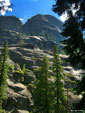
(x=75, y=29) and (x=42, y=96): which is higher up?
(x=75, y=29)

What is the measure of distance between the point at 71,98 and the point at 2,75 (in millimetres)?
23624

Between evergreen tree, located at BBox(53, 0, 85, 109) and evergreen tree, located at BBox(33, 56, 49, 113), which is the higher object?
evergreen tree, located at BBox(53, 0, 85, 109)

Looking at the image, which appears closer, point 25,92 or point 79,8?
point 79,8

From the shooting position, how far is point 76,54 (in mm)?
8062

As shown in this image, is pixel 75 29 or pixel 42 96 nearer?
pixel 75 29

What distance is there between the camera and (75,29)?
24.9 feet

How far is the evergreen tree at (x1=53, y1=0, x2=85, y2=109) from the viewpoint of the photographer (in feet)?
24.9

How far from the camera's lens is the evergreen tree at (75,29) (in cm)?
759

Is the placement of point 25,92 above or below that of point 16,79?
below

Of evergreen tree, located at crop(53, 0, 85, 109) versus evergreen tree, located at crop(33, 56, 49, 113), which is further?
evergreen tree, located at crop(33, 56, 49, 113)

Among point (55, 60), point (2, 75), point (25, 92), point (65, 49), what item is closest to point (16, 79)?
point (25, 92)

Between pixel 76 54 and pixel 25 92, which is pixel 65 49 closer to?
pixel 76 54

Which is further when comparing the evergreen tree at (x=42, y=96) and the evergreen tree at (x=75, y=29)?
the evergreen tree at (x=42, y=96)

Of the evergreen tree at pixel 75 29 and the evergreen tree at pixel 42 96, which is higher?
the evergreen tree at pixel 75 29
